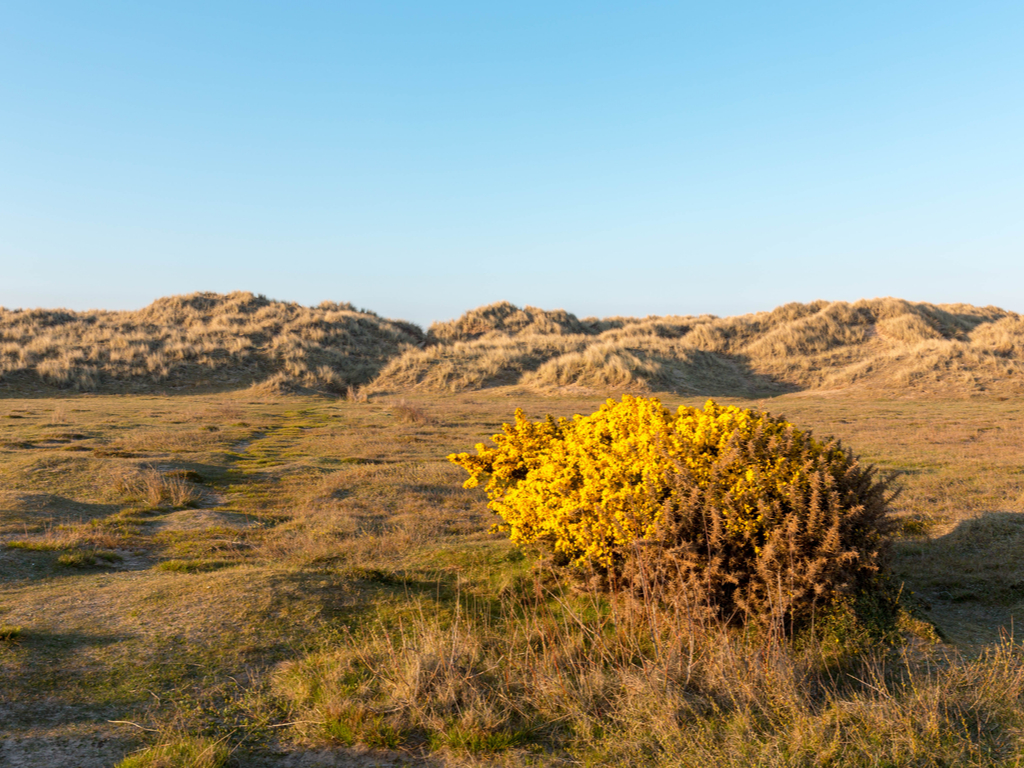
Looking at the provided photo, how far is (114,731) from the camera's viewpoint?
3.85 m

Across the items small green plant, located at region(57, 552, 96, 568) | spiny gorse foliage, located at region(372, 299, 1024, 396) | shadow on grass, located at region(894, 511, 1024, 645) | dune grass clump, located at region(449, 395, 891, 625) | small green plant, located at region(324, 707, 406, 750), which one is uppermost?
spiny gorse foliage, located at region(372, 299, 1024, 396)

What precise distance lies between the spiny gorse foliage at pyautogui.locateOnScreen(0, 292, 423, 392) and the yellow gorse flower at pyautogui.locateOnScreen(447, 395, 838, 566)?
31578 millimetres

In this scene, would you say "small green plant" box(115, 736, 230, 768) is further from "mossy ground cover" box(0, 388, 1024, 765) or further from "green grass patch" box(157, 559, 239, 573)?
"green grass patch" box(157, 559, 239, 573)

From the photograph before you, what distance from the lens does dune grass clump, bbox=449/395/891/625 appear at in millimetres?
4957

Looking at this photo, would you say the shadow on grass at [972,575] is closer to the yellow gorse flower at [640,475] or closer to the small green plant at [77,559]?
the yellow gorse flower at [640,475]

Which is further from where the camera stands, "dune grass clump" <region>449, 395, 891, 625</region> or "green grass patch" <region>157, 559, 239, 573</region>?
"green grass patch" <region>157, 559, 239, 573</region>

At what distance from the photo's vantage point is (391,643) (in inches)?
192

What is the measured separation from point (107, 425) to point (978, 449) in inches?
934

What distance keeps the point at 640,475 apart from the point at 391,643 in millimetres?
2568

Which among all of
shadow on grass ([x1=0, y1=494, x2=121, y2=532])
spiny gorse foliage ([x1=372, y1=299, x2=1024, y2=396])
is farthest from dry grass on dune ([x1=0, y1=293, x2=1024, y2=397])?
shadow on grass ([x1=0, y1=494, x2=121, y2=532])

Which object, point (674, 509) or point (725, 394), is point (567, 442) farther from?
point (725, 394)

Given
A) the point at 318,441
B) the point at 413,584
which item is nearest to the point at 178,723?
the point at 413,584

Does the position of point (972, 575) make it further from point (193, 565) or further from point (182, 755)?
point (193, 565)

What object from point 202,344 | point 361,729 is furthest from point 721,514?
point 202,344
